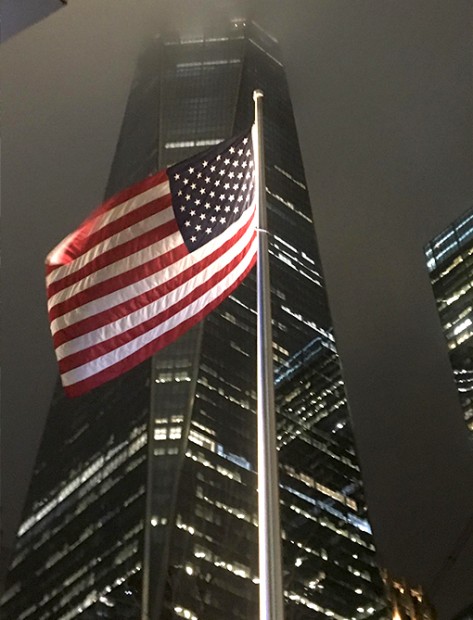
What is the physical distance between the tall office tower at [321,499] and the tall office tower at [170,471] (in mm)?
3506

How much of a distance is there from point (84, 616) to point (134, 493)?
43.4 feet

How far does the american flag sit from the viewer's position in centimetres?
1233

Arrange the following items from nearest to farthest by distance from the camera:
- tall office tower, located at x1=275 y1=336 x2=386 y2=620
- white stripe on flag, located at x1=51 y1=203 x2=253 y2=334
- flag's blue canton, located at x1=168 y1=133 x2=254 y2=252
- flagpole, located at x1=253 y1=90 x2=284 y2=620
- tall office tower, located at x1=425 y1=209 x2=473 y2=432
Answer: flagpole, located at x1=253 y1=90 x2=284 y2=620 → white stripe on flag, located at x1=51 y1=203 x2=253 y2=334 → flag's blue canton, located at x1=168 y1=133 x2=254 y2=252 → tall office tower, located at x1=425 y1=209 x2=473 y2=432 → tall office tower, located at x1=275 y1=336 x2=386 y2=620

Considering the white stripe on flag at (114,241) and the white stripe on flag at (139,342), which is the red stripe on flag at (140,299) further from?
the white stripe on flag at (114,241)

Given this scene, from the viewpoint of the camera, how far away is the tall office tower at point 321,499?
88375mm

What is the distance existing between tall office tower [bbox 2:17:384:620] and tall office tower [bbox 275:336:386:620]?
351 centimetres

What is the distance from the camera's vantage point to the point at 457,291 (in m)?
92.8

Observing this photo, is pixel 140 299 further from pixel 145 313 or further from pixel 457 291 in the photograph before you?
pixel 457 291

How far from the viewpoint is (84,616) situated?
260 feet

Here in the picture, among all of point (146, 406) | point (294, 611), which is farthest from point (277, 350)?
point (294, 611)

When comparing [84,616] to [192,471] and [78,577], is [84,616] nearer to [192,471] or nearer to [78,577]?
[78,577]

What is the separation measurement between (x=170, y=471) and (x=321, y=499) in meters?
27.0

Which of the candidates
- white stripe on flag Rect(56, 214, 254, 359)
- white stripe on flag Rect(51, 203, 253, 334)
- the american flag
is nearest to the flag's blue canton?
the american flag

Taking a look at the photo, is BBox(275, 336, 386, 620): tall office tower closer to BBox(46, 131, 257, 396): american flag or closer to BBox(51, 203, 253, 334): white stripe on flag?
BBox(46, 131, 257, 396): american flag
